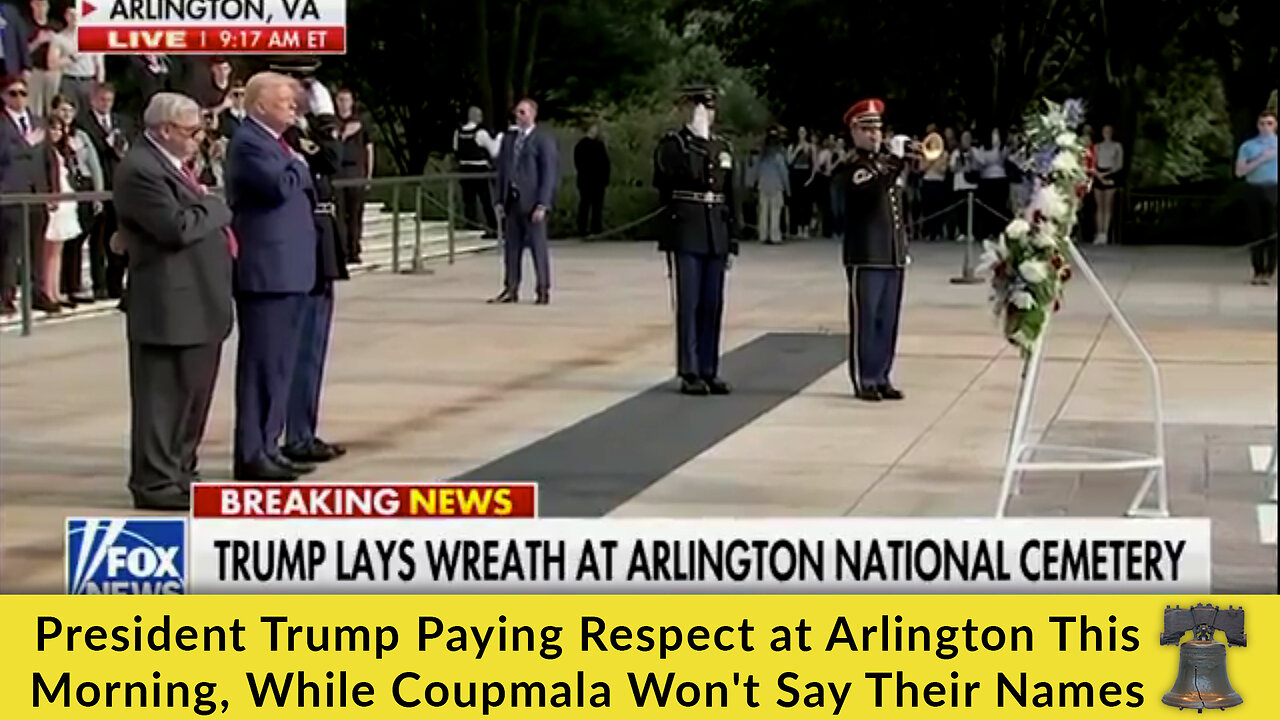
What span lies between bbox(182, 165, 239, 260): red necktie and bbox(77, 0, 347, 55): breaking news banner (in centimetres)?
85

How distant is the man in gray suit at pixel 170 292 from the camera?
8.47 metres

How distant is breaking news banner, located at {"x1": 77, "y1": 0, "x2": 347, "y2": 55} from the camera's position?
293 inches

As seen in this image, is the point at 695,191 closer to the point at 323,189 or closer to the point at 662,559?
the point at 323,189

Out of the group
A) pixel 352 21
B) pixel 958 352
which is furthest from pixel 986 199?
pixel 958 352

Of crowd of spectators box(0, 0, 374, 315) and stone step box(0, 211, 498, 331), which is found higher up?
crowd of spectators box(0, 0, 374, 315)

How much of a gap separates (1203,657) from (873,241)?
7049 mm

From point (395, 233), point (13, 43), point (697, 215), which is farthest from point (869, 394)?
point (395, 233)

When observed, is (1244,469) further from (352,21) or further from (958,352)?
(352,21)

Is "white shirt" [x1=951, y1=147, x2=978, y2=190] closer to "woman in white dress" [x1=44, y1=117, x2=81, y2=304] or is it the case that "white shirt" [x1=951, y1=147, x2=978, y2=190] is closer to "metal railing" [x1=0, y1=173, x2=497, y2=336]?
"metal railing" [x1=0, y1=173, x2=497, y2=336]

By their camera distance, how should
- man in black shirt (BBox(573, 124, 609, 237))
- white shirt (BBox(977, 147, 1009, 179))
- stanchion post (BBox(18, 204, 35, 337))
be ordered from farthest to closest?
man in black shirt (BBox(573, 124, 609, 237)) → white shirt (BBox(977, 147, 1009, 179)) → stanchion post (BBox(18, 204, 35, 337))

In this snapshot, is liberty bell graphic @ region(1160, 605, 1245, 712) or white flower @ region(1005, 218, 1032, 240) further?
white flower @ region(1005, 218, 1032, 240)

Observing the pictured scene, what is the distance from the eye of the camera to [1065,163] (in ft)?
28.3

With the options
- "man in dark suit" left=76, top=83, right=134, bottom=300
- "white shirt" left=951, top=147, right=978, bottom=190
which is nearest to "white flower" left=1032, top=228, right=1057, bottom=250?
"man in dark suit" left=76, top=83, right=134, bottom=300

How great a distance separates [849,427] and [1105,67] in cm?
2286
